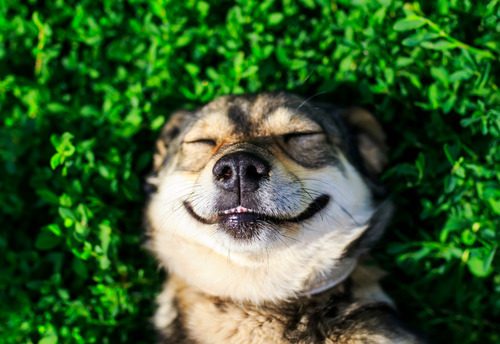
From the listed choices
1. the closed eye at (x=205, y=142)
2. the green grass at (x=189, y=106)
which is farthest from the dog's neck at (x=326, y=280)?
the closed eye at (x=205, y=142)

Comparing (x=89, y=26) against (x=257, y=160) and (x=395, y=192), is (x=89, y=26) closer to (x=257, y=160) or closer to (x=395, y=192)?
(x=257, y=160)

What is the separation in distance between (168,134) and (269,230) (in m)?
1.37

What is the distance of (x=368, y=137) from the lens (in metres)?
4.02

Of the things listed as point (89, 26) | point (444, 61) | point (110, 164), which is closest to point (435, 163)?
point (444, 61)

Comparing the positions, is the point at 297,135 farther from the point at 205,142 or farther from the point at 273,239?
the point at 273,239

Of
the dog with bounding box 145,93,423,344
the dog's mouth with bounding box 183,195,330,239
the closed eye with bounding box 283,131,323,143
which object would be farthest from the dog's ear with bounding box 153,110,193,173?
the dog's mouth with bounding box 183,195,330,239

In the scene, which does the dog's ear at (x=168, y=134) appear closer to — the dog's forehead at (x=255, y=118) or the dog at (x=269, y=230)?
the dog at (x=269, y=230)

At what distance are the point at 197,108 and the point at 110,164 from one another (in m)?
0.76

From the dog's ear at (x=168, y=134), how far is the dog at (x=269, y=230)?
21cm

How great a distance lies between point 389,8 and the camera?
385 cm

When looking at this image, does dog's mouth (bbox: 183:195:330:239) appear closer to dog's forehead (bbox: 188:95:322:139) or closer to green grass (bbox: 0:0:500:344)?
dog's forehead (bbox: 188:95:322:139)

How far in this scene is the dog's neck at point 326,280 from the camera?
134 inches

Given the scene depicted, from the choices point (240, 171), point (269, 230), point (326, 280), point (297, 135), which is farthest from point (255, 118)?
point (326, 280)

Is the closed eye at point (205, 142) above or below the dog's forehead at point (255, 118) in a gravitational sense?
below
